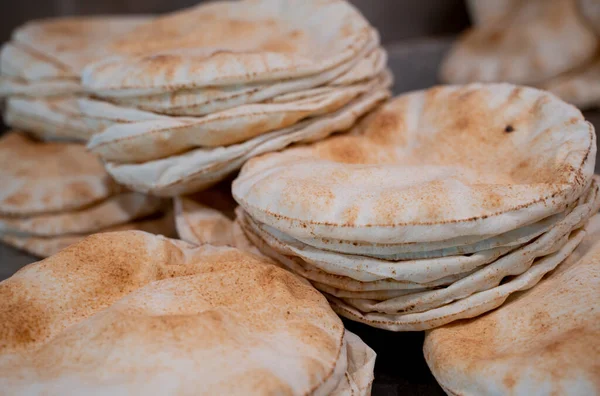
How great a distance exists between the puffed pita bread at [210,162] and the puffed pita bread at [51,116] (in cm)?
42

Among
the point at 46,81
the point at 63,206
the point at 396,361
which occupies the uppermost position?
the point at 46,81

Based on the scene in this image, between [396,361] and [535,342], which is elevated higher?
[535,342]

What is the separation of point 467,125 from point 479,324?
441mm

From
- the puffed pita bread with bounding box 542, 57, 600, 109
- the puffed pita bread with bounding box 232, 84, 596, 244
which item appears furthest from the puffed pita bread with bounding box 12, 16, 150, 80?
the puffed pita bread with bounding box 542, 57, 600, 109

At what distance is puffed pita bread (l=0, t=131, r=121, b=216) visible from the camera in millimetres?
1562

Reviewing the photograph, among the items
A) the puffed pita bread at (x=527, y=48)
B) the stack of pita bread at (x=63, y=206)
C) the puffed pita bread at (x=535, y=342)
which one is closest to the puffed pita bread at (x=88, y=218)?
the stack of pita bread at (x=63, y=206)

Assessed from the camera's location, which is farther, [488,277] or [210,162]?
[210,162]

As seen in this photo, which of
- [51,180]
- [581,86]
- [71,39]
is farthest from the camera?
[581,86]

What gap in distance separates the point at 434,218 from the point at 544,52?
1.33 m

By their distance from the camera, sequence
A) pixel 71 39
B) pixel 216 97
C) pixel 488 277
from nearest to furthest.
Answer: pixel 488 277, pixel 216 97, pixel 71 39

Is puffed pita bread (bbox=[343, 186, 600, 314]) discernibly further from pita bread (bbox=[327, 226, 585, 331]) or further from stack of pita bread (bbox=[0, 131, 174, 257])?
stack of pita bread (bbox=[0, 131, 174, 257])

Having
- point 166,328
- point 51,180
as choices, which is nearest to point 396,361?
point 166,328

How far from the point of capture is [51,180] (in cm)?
161

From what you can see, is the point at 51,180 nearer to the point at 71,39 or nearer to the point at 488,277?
the point at 71,39
